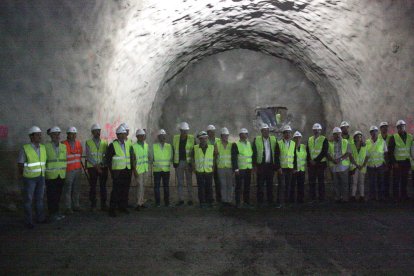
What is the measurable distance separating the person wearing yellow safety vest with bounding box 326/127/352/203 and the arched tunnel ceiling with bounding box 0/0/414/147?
2.11m

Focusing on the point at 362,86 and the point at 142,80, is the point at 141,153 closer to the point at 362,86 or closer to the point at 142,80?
the point at 142,80

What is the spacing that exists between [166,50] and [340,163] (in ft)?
17.9

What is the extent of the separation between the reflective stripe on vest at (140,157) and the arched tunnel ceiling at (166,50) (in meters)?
1.23

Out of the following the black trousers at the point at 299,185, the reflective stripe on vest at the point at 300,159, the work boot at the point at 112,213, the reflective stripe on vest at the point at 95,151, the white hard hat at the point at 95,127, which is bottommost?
the work boot at the point at 112,213

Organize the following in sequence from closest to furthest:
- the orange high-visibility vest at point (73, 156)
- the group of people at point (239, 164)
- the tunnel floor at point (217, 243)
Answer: the tunnel floor at point (217, 243)
the orange high-visibility vest at point (73, 156)
the group of people at point (239, 164)

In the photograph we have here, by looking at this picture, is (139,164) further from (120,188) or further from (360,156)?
(360,156)

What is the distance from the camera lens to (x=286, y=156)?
872 cm

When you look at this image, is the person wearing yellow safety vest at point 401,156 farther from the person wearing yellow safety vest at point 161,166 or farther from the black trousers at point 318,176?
the person wearing yellow safety vest at point 161,166

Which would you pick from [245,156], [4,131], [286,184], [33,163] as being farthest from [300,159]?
[4,131]

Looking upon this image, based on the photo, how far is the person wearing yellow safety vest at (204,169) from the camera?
8.55 m

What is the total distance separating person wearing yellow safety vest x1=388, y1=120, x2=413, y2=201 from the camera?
8.73 meters

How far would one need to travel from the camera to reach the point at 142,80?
35.4ft

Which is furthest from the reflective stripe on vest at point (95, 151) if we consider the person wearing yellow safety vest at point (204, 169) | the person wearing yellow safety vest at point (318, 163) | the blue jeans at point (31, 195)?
the person wearing yellow safety vest at point (318, 163)

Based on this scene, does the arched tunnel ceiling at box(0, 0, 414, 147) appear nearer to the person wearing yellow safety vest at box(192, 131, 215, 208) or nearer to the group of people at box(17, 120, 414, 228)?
the group of people at box(17, 120, 414, 228)
